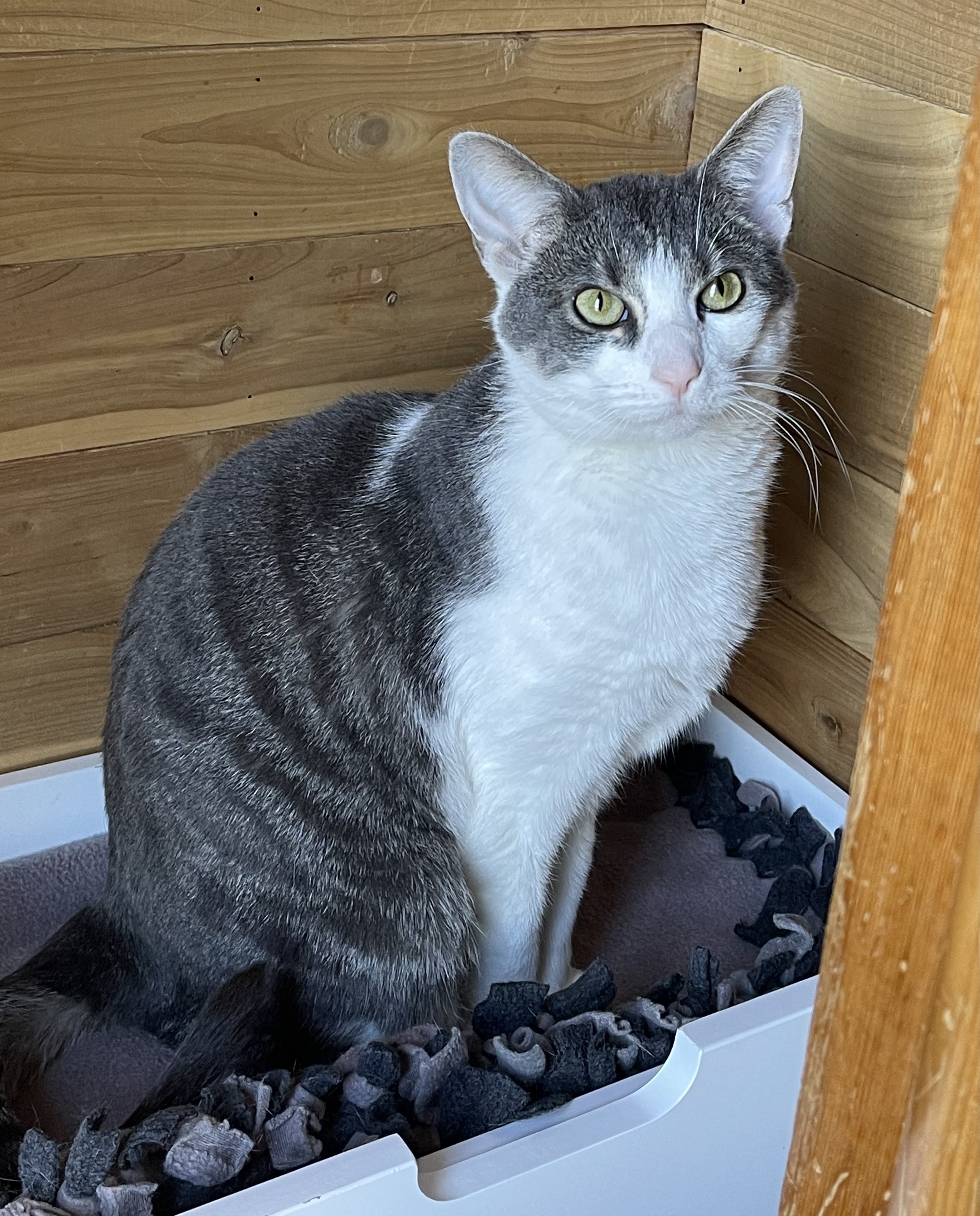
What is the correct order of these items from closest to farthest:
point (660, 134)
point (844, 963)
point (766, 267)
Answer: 1. point (844, 963)
2. point (766, 267)
3. point (660, 134)

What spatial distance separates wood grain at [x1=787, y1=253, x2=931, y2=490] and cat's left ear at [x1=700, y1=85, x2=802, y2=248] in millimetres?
178

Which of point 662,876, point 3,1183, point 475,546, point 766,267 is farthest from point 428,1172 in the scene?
point 766,267

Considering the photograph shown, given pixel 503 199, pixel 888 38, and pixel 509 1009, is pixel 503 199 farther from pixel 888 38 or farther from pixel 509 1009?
pixel 509 1009

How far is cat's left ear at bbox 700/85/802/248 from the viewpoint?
1.08 metres

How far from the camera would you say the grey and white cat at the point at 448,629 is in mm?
1075

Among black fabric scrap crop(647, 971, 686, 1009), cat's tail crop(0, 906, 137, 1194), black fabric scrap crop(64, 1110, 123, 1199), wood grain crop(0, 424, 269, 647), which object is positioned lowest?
cat's tail crop(0, 906, 137, 1194)

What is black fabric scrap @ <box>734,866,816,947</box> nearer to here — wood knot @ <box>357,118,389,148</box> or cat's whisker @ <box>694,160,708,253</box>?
cat's whisker @ <box>694,160,708,253</box>

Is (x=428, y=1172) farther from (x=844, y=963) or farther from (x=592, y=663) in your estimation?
(x=844, y=963)

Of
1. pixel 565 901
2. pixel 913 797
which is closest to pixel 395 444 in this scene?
pixel 565 901

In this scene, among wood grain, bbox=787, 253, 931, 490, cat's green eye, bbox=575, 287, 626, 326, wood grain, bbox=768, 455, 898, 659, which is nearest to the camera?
cat's green eye, bbox=575, 287, 626, 326

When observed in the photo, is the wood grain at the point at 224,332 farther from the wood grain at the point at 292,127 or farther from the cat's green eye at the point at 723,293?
the cat's green eye at the point at 723,293

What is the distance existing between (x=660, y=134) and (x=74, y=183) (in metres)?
0.70

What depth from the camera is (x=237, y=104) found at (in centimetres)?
129

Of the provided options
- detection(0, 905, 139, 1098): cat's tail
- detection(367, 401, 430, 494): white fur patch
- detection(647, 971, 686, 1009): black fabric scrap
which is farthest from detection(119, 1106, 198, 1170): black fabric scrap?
detection(367, 401, 430, 494): white fur patch
